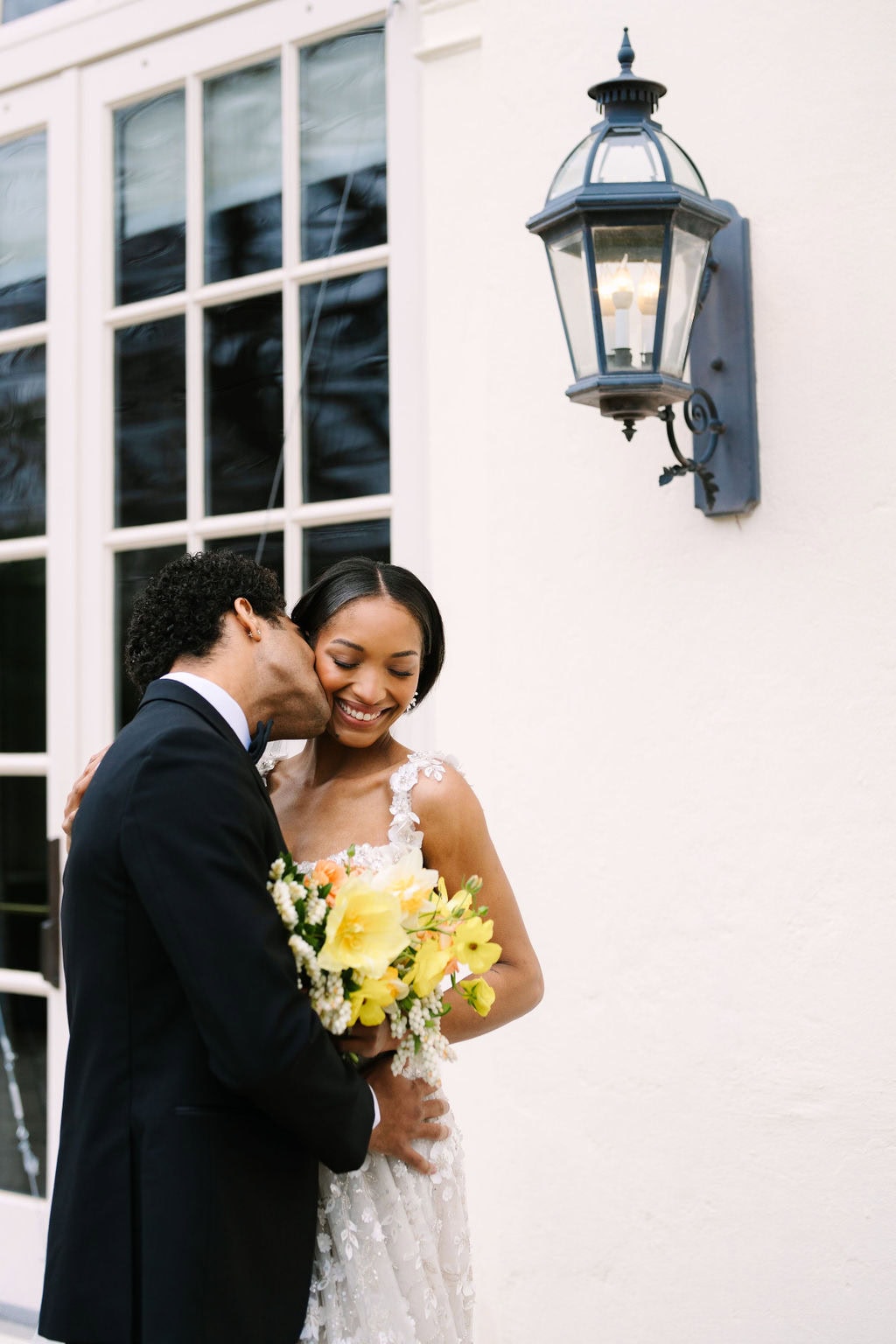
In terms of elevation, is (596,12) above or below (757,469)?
above

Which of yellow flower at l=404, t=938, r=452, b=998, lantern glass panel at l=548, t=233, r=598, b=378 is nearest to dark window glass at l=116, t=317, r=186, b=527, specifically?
lantern glass panel at l=548, t=233, r=598, b=378

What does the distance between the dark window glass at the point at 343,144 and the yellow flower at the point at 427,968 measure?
2.25m

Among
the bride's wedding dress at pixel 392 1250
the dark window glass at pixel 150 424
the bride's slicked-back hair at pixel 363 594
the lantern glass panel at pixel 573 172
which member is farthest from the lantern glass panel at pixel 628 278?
the dark window glass at pixel 150 424

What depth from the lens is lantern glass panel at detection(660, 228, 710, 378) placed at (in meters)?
2.39

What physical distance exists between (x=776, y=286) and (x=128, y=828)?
1703 millimetres

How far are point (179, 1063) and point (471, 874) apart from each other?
659mm

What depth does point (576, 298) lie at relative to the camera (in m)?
2.44

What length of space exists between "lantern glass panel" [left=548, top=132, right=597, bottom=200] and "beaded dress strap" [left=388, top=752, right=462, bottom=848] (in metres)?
1.03

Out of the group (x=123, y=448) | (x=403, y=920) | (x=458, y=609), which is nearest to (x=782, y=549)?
(x=458, y=609)

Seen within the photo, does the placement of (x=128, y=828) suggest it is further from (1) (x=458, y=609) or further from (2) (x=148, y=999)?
(1) (x=458, y=609)

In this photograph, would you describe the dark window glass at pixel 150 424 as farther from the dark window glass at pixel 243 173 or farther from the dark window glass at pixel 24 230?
the dark window glass at pixel 24 230

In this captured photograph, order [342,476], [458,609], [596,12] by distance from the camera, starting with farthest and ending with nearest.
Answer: [342,476] → [458,609] → [596,12]

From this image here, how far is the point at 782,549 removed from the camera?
8.63ft

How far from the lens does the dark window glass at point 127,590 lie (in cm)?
389
